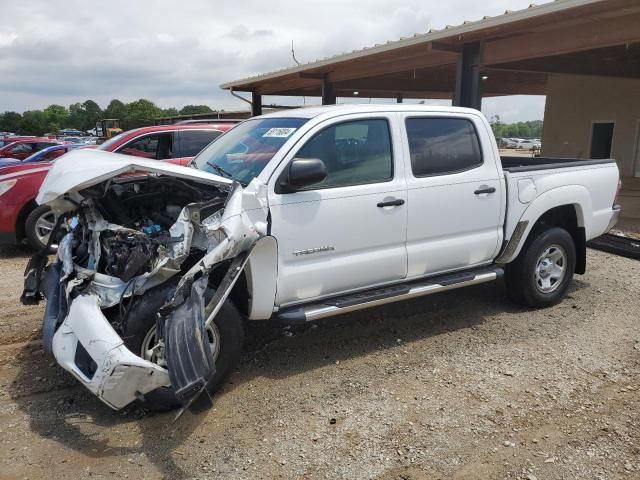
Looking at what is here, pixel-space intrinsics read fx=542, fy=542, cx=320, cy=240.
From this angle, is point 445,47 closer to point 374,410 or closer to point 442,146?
point 442,146

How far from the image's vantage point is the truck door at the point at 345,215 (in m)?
3.90

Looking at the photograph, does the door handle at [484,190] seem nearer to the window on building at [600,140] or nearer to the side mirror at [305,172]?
the side mirror at [305,172]

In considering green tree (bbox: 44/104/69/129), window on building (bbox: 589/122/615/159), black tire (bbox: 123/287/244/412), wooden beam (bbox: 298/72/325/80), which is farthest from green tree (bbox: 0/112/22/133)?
black tire (bbox: 123/287/244/412)

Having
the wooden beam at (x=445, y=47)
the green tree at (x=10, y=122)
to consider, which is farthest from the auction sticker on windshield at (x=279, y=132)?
the green tree at (x=10, y=122)

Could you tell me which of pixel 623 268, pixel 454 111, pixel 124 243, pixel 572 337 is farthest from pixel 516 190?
pixel 124 243

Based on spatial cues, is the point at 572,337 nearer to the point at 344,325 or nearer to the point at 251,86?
the point at 344,325

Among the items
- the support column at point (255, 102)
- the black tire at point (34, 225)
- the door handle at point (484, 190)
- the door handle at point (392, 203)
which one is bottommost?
the black tire at point (34, 225)

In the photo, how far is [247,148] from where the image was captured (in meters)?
4.40

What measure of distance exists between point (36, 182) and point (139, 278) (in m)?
5.15

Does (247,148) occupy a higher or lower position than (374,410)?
higher

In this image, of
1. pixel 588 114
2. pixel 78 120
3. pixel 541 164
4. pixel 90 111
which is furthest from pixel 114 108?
pixel 541 164

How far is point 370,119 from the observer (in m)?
4.38

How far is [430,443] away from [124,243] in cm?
231

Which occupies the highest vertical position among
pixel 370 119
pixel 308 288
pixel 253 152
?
pixel 370 119
